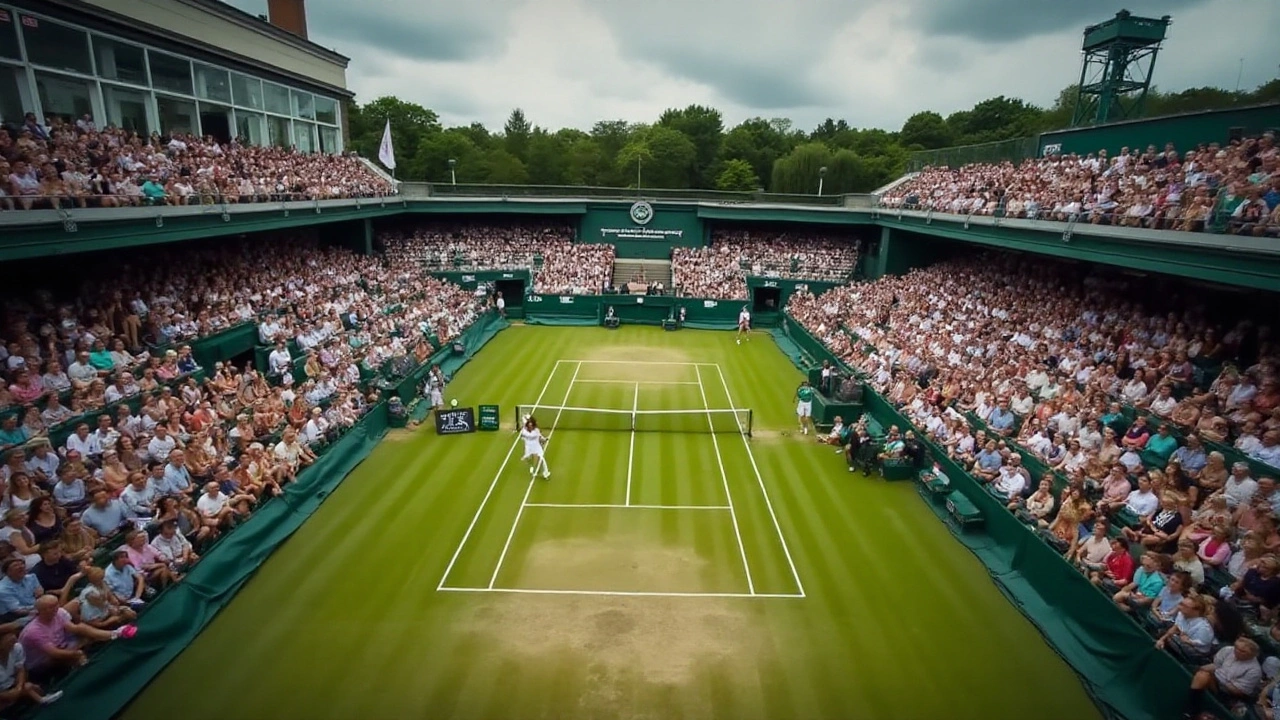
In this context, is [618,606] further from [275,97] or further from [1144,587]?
[275,97]

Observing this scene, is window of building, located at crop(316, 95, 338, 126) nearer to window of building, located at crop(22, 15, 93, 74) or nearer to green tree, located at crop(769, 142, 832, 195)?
window of building, located at crop(22, 15, 93, 74)

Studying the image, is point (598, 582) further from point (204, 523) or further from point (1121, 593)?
point (1121, 593)

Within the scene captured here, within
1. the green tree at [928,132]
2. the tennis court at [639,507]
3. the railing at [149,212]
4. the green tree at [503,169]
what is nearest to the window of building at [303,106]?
the railing at [149,212]

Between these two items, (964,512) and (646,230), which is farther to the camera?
(646,230)

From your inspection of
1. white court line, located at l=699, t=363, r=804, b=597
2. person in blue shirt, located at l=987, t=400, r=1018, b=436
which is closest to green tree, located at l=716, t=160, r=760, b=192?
white court line, located at l=699, t=363, r=804, b=597

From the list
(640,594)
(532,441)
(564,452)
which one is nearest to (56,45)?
(532,441)

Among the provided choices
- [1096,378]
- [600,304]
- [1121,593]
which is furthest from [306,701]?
[600,304]
